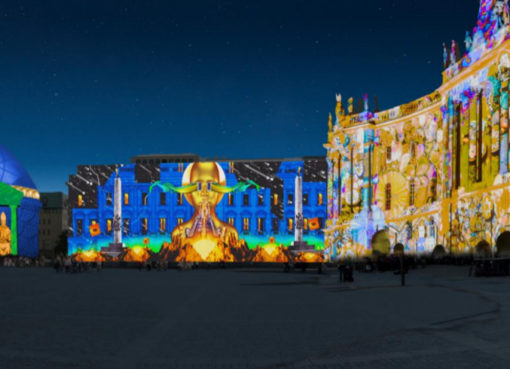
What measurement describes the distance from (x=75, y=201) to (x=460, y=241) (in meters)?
55.8

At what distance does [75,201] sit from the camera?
82250 millimetres

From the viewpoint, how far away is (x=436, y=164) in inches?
2105

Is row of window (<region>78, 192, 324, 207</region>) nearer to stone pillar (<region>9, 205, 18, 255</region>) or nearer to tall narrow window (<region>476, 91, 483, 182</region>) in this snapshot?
stone pillar (<region>9, 205, 18, 255</region>)

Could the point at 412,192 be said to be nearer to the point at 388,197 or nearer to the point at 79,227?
the point at 388,197

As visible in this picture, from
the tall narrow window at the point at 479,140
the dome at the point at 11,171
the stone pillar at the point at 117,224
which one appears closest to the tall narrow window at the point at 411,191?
the tall narrow window at the point at 479,140

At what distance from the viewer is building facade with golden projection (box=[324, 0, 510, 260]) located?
3916cm

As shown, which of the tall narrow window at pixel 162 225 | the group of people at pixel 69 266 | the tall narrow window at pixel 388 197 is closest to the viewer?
the group of people at pixel 69 266

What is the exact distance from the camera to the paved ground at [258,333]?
9070 mm

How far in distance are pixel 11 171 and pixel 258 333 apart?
94.6 metres

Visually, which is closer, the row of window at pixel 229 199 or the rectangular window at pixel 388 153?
the rectangular window at pixel 388 153

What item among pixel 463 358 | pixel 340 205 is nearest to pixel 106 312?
pixel 463 358

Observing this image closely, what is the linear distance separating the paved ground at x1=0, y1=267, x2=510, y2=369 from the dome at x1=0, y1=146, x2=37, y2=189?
83.3 metres

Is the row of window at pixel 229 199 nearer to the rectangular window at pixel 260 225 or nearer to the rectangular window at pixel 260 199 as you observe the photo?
the rectangular window at pixel 260 199

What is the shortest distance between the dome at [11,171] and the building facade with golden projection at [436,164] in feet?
179
